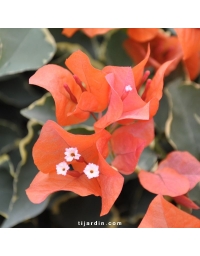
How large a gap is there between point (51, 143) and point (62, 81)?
0.10 m

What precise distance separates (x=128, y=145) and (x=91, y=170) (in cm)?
9

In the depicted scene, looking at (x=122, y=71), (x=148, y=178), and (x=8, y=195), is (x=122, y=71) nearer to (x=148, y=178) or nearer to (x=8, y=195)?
(x=148, y=178)

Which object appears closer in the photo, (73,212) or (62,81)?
(62,81)

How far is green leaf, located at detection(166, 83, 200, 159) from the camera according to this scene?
685 millimetres

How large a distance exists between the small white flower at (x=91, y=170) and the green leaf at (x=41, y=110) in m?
0.21

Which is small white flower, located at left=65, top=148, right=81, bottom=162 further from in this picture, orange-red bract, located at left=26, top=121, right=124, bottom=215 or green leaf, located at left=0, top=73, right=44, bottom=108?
green leaf, located at left=0, top=73, right=44, bottom=108

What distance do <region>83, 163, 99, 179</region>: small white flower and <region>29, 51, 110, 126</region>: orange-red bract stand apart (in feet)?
0.26

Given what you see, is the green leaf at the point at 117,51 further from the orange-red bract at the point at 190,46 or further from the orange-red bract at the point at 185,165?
the orange-red bract at the point at 185,165

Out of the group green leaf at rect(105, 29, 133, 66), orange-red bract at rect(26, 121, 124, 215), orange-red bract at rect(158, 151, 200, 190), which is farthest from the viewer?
green leaf at rect(105, 29, 133, 66)

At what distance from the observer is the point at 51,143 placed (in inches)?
19.4

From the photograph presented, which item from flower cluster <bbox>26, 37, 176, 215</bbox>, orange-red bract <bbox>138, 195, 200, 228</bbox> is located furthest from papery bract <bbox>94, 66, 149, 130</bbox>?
orange-red bract <bbox>138, 195, 200, 228</bbox>

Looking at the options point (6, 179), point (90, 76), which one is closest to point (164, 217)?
point (90, 76)

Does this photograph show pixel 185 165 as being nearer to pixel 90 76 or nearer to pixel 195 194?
pixel 195 194
